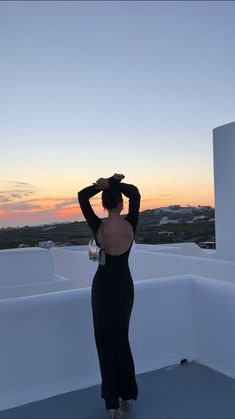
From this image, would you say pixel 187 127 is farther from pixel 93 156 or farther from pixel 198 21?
pixel 198 21

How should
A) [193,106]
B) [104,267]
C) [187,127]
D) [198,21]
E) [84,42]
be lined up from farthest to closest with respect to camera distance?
1. [187,127]
2. [193,106]
3. [84,42]
4. [198,21]
5. [104,267]

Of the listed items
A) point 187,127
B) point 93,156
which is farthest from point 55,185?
point 187,127

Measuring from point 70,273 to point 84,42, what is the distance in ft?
16.7

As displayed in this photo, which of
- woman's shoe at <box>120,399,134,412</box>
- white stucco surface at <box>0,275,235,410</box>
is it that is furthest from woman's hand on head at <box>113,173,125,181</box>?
woman's shoe at <box>120,399,134,412</box>

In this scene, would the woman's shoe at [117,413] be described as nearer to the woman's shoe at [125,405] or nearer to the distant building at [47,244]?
the woman's shoe at [125,405]

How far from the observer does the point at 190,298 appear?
421 cm

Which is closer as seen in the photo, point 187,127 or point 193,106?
point 193,106

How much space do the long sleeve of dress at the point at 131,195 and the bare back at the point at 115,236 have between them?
0.21 feet

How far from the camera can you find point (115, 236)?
3076 millimetres

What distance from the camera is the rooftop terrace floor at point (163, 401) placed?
312 cm

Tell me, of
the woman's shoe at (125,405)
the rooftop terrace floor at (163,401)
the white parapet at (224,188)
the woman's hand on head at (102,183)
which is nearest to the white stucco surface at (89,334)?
the rooftop terrace floor at (163,401)

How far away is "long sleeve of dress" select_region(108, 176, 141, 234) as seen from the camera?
125 inches

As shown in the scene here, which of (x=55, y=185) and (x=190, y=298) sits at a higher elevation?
(x=55, y=185)

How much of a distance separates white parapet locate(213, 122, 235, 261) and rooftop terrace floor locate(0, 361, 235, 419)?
132 inches
